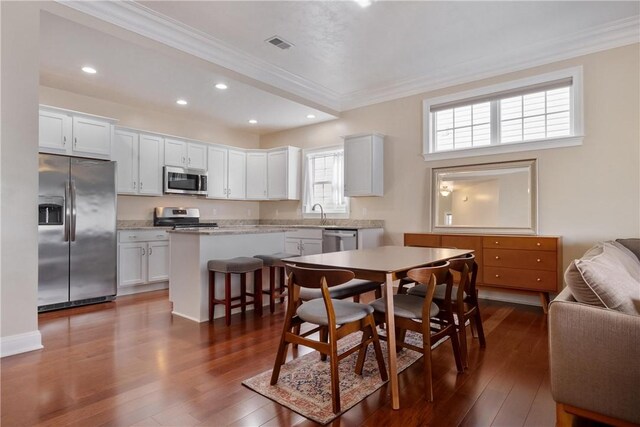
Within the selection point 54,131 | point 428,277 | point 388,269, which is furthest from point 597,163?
point 54,131

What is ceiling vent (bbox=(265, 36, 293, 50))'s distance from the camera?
381cm

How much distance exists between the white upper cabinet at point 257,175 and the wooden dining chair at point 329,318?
15.3ft

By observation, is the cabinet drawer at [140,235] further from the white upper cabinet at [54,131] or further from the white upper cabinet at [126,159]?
the white upper cabinet at [54,131]

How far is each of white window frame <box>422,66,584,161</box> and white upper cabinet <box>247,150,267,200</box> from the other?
3.08 m

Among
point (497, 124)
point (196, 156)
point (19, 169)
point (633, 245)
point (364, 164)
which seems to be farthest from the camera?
point (196, 156)

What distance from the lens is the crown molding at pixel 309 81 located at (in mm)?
3273

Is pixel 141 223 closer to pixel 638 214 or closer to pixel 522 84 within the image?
pixel 522 84

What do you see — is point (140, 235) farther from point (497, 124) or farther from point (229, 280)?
point (497, 124)

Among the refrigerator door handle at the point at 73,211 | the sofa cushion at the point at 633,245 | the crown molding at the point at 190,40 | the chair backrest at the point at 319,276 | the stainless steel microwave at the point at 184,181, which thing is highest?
the crown molding at the point at 190,40

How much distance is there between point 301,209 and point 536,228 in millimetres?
3796

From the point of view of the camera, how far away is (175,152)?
566 centimetres

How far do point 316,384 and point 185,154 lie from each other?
4652mm

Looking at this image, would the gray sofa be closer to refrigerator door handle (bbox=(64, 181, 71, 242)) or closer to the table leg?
the table leg

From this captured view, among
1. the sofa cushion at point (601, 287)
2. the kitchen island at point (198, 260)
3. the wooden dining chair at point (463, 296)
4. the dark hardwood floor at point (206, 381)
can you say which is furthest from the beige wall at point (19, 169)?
the sofa cushion at point (601, 287)
